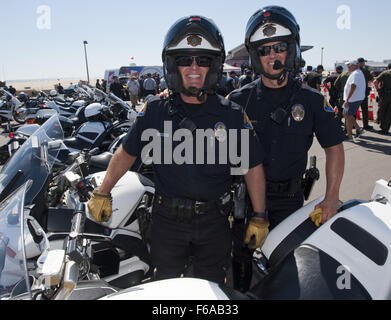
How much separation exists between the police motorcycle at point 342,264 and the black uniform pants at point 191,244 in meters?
0.53

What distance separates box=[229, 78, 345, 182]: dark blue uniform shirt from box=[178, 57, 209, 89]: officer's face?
0.49 metres

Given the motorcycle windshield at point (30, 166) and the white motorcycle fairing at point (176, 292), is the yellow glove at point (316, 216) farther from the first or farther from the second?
the motorcycle windshield at point (30, 166)

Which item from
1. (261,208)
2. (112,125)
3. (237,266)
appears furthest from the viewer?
(112,125)

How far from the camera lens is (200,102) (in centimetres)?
172

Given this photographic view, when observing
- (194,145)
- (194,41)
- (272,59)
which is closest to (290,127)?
(272,59)

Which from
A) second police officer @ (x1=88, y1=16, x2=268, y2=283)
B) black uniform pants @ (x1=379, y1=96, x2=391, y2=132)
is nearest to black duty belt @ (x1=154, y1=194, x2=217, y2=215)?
second police officer @ (x1=88, y1=16, x2=268, y2=283)

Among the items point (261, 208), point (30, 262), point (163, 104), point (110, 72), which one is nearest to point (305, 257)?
point (261, 208)

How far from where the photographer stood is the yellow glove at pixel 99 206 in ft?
5.67

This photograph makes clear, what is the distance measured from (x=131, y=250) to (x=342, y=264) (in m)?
1.48

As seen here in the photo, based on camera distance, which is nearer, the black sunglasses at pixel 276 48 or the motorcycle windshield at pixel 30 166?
the motorcycle windshield at pixel 30 166

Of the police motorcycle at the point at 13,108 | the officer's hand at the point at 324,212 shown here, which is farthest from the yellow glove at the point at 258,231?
the police motorcycle at the point at 13,108
